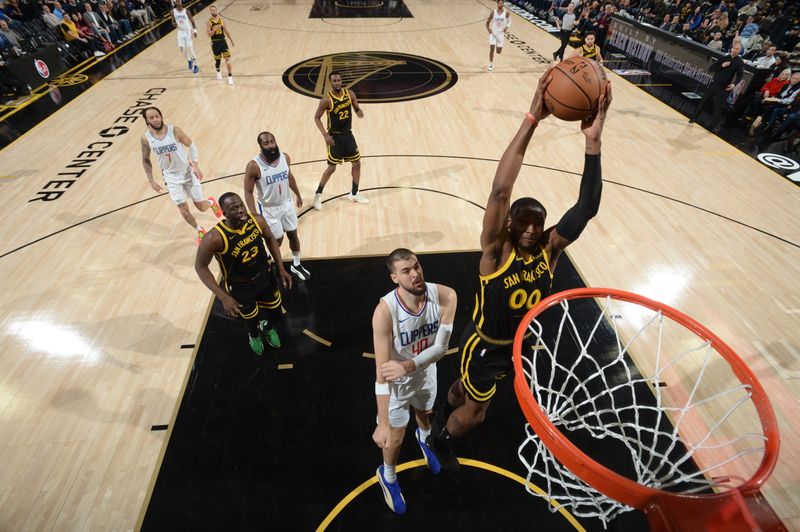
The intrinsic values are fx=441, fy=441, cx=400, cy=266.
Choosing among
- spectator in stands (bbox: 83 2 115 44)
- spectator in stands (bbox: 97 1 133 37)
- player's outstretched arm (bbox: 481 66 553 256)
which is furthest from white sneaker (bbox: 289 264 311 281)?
spectator in stands (bbox: 97 1 133 37)

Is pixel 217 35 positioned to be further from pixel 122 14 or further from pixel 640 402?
pixel 640 402

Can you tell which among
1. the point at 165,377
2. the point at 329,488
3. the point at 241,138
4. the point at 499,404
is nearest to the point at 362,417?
the point at 329,488

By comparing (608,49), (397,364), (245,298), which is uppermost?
(397,364)

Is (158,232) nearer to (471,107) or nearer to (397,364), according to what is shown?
(397,364)

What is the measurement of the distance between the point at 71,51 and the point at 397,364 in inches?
546

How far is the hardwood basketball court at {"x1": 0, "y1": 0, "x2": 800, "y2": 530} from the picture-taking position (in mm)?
3416

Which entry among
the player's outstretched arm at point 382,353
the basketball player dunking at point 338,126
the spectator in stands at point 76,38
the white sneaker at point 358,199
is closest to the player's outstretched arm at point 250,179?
the basketball player dunking at point 338,126

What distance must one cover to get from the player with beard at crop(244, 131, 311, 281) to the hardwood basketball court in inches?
33.8

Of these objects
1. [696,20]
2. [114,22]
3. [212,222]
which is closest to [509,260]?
[212,222]

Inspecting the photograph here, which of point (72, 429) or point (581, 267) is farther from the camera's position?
point (581, 267)

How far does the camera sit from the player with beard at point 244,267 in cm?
322

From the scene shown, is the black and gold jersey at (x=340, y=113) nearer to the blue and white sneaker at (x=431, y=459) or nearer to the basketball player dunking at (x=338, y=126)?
the basketball player dunking at (x=338, y=126)

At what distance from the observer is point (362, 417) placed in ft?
11.5

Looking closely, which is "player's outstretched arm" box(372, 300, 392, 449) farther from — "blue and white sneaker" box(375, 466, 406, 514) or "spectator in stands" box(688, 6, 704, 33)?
"spectator in stands" box(688, 6, 704, 33)
